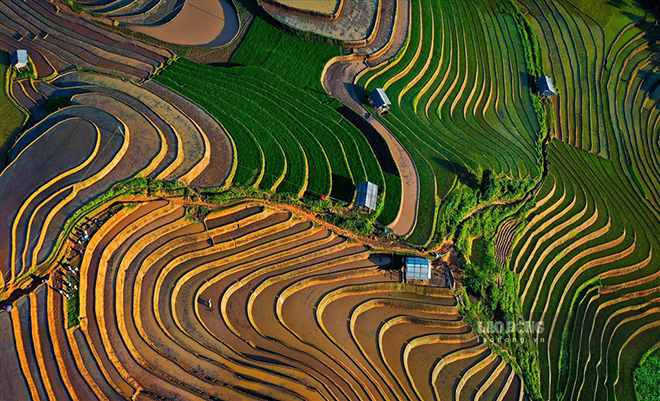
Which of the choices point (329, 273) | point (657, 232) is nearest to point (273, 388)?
point (329, 273)

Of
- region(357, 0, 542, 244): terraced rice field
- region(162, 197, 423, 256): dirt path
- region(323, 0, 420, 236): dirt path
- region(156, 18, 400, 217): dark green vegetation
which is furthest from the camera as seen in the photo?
region(357, 0, 542, 244): terraced rice field

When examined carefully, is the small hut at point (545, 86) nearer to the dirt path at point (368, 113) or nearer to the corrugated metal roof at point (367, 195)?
the dirt path at point (368, 113)

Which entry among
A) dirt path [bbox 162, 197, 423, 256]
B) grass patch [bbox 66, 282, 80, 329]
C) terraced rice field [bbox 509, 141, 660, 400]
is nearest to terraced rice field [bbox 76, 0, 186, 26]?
dirt path [bbox 162, 197, 423, 256]

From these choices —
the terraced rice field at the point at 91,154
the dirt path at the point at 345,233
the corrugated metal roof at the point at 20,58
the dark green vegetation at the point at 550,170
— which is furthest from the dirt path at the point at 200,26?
the dirt path at the point at 345,233

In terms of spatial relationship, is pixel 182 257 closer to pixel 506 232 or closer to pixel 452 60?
pixel 506 232

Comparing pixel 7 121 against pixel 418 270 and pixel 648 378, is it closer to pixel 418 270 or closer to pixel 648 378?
pixel 418 270

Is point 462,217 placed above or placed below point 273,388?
above

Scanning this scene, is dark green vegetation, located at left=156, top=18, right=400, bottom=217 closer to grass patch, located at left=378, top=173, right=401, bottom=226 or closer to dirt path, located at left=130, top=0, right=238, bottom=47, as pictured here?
grass patch, located at left=378, top=173, right=401, bottom=226
